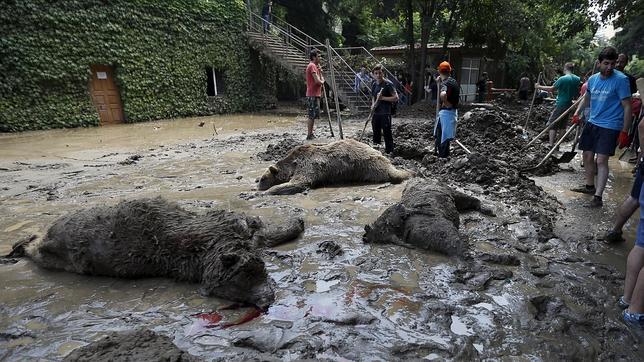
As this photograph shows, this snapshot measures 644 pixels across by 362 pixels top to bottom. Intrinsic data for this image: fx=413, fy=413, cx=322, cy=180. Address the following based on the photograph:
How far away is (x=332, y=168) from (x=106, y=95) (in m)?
12.9

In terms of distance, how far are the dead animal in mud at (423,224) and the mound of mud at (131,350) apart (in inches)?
84.2

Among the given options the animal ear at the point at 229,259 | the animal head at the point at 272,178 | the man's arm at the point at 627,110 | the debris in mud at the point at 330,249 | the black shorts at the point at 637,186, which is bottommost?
the debris in mud at the point at 330,249

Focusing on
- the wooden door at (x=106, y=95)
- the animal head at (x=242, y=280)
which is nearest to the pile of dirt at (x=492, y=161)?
the animal head at (x=242, y=280)

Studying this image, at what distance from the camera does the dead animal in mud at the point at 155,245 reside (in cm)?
290

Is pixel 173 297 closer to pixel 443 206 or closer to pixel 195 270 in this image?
pixel 195 270

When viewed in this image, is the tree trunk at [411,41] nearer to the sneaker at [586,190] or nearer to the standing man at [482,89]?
the standing man at [482,89]

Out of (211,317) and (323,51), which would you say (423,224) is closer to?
(211,317)

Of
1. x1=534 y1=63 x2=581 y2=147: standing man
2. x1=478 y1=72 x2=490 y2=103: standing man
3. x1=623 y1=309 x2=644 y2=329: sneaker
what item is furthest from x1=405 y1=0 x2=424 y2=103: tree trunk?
x1=623 y1=309 x2=644 y2=329: sneaker

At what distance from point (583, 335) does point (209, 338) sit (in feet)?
7.33

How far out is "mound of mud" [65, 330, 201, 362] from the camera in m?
1.92

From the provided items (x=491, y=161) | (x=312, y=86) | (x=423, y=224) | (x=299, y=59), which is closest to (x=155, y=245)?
(x=423, y=224)

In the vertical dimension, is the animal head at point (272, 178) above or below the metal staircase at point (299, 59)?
below

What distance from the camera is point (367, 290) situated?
2990mm

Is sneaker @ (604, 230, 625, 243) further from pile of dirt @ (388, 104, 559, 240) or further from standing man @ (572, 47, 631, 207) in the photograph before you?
standing man @ (572, 47, 631, 207)
